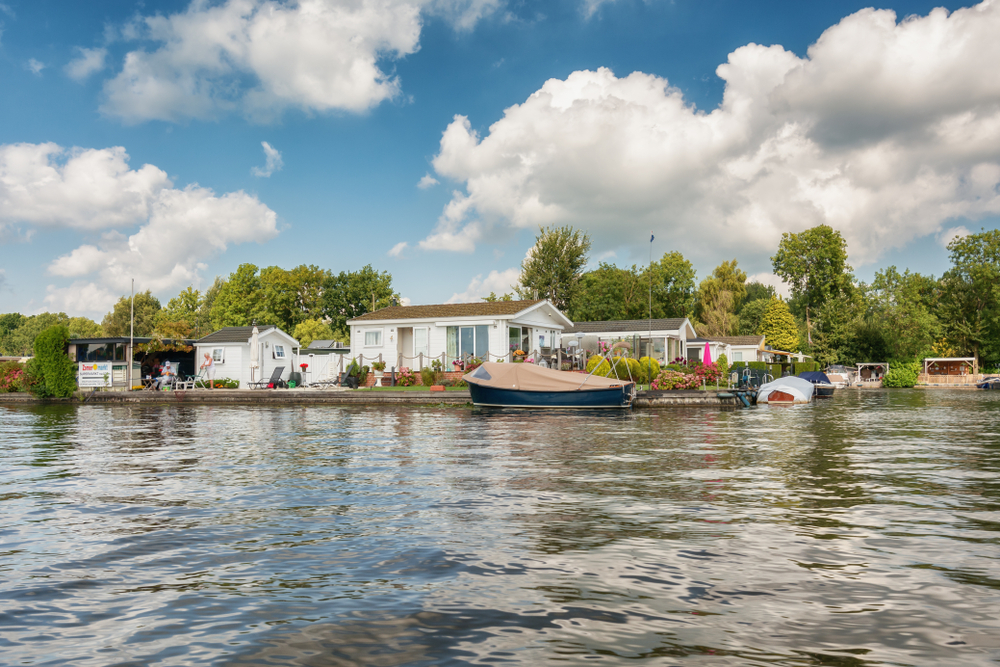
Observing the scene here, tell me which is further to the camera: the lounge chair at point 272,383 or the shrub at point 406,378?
the lounge chair at point 272,383

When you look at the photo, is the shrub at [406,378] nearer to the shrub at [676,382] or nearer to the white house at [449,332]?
the white house at [449,332]

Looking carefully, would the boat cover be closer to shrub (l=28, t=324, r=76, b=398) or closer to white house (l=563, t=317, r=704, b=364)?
white house (l=563, t=317, r=704, b=364)

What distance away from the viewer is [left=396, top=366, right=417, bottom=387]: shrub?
34875 mm

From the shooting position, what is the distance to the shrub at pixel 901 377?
56.2 meters

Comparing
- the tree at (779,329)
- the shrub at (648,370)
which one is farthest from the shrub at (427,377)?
the tree at (779,329)

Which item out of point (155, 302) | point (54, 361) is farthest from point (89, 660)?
point (155, 302)

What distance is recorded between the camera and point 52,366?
36094mm

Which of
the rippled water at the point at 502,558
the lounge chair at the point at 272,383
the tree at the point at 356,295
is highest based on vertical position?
the tree at the point at 356,295

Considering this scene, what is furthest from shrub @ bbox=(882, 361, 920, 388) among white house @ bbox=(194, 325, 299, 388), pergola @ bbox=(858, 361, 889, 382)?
white house @ bbox=(194, 325, 299, 388)

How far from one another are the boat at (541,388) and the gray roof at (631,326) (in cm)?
2064

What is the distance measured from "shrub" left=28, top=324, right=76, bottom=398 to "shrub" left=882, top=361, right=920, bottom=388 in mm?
58683

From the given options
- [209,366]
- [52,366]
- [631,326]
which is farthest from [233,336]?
[631,326]

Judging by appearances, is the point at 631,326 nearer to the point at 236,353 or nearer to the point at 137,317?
the point at 236,353

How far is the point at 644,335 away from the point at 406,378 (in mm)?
18413
